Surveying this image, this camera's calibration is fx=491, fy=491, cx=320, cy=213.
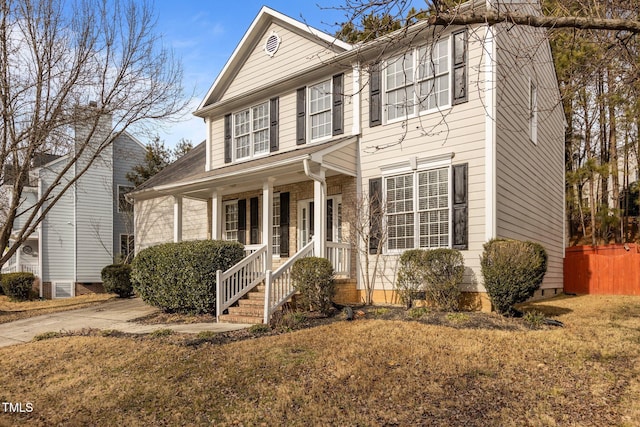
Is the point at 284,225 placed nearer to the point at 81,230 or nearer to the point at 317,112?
the point at 317,112

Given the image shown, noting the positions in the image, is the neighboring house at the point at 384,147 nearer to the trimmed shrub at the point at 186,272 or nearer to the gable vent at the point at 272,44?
the gable vent at the point at 272,44

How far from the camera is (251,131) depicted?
14.4m

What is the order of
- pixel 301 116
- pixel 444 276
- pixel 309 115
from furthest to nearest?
pixel 301 116
pixel 309 115
pixel 444 276

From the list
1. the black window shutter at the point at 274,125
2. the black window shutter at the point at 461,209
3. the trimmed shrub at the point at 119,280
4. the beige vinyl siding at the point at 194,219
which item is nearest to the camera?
the black window shutter at the point at 461,209

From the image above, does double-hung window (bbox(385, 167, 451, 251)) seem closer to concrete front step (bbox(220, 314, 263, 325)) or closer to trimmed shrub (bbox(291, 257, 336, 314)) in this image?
trimmed shrub (bbox(291, 257, 336, 314))

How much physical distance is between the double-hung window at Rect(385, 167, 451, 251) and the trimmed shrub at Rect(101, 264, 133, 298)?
10.7 meters

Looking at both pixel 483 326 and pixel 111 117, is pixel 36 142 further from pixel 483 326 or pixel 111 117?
pixel 483 326

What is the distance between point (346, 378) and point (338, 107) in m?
7.99

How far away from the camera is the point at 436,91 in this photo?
10.4 m

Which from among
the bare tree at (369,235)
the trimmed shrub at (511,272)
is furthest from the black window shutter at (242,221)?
the trimmed shrub at (511,272)

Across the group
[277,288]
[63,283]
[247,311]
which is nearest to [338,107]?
[277,288]

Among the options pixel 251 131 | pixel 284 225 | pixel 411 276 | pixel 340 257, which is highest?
pixel 251 131

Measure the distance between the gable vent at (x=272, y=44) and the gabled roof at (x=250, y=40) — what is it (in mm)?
375

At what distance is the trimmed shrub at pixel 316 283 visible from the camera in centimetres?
950
